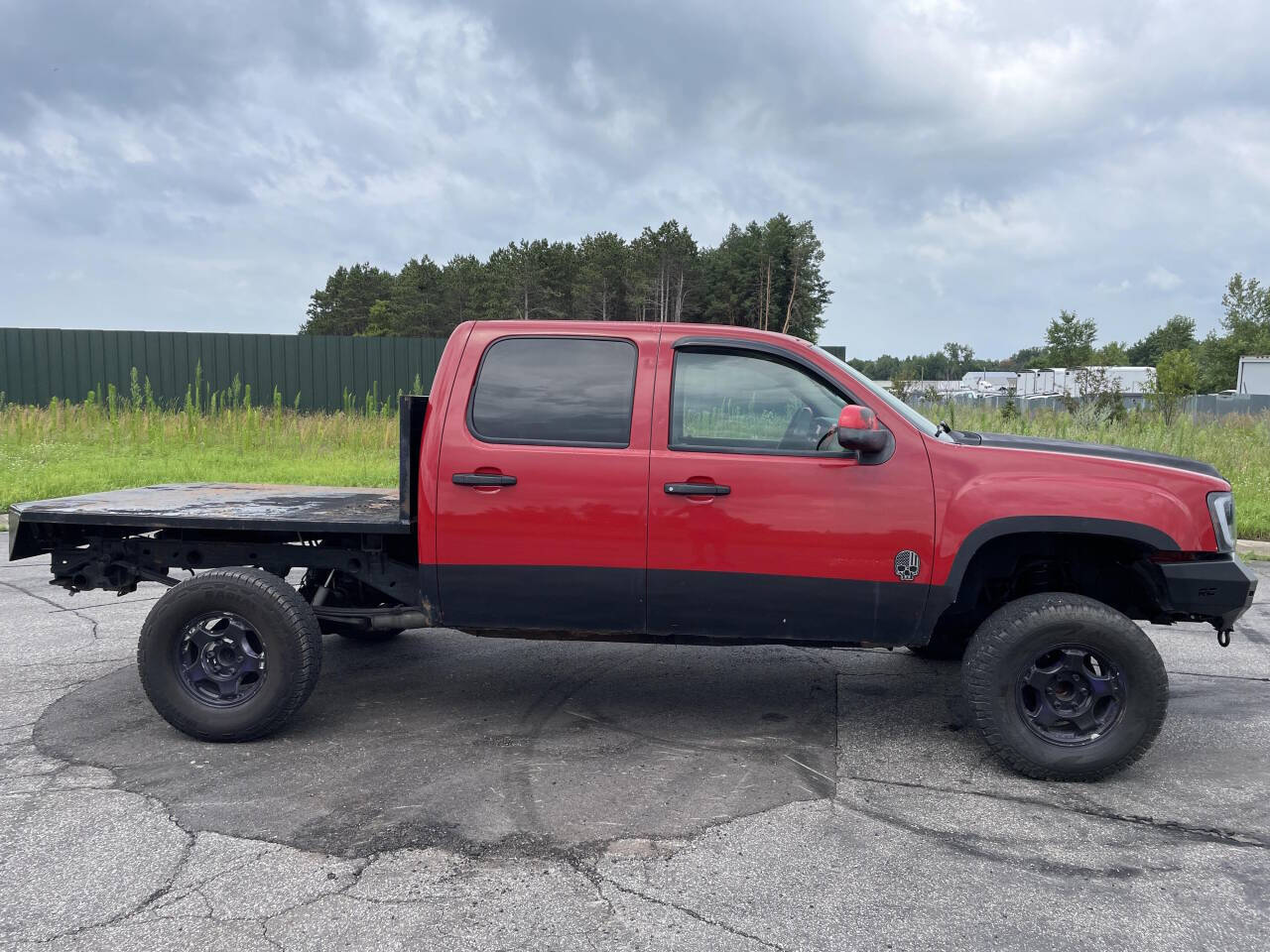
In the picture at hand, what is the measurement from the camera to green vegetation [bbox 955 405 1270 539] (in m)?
11.8

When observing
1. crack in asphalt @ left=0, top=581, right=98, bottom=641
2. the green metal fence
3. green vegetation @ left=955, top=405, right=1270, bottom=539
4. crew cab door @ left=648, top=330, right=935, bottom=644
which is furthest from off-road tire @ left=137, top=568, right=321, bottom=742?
the green metal fence

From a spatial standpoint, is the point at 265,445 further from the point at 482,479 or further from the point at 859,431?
the point at 859,431

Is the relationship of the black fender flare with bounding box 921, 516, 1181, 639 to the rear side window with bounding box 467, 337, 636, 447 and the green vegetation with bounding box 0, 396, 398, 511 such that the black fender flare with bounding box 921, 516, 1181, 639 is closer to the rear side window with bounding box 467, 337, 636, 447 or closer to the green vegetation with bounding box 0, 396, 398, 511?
the rear side window with bounding box 467, 337, 636, 447

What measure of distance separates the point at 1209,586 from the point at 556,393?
2952 millimetres

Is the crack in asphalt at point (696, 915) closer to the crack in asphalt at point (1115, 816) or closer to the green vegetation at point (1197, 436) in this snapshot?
the crack in asphalt at point (1115, 816)

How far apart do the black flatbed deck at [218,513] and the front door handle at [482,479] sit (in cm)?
35

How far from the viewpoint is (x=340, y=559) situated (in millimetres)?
4777

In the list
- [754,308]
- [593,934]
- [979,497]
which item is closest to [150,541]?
[593,934]

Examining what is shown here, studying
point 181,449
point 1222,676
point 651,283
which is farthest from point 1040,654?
point 651,283

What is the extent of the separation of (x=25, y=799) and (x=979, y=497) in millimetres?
4038

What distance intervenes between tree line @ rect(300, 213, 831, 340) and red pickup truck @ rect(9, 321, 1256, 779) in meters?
33.1

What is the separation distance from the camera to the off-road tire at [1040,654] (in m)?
4.07

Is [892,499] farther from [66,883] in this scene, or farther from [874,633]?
[66,883]

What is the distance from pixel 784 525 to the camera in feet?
13.9
